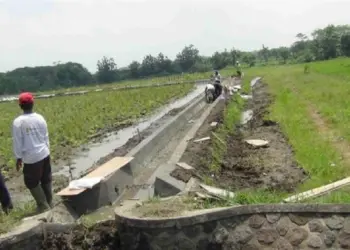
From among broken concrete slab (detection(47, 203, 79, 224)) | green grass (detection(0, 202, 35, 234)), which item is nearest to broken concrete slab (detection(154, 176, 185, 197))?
broken concrete slab (detection(47, 203, 79, 224))

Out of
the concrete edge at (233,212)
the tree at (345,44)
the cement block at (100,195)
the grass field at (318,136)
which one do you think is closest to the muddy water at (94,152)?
the cement block at (100,195)

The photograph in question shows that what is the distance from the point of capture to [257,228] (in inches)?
193

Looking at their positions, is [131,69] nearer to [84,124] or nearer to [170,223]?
[84,124]

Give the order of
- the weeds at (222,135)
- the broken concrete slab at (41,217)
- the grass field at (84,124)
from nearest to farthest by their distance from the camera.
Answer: the broken concrete slab at (41,217) < the weeds at (222,135) < the grass field at (84,124)

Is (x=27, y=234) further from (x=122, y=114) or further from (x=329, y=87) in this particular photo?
(x=329, y=87)

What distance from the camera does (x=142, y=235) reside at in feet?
17.0

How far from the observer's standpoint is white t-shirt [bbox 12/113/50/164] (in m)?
6.11

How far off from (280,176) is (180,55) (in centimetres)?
7802

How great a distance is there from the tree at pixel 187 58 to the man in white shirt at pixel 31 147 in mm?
78988

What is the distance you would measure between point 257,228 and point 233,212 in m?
0.28

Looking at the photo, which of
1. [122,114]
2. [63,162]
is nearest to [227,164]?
[63,162]

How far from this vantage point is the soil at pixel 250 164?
8969mm

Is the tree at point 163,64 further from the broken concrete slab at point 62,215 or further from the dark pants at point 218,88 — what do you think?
the broken concrete slab at point 62,215

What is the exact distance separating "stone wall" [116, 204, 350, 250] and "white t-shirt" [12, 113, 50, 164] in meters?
1.85
